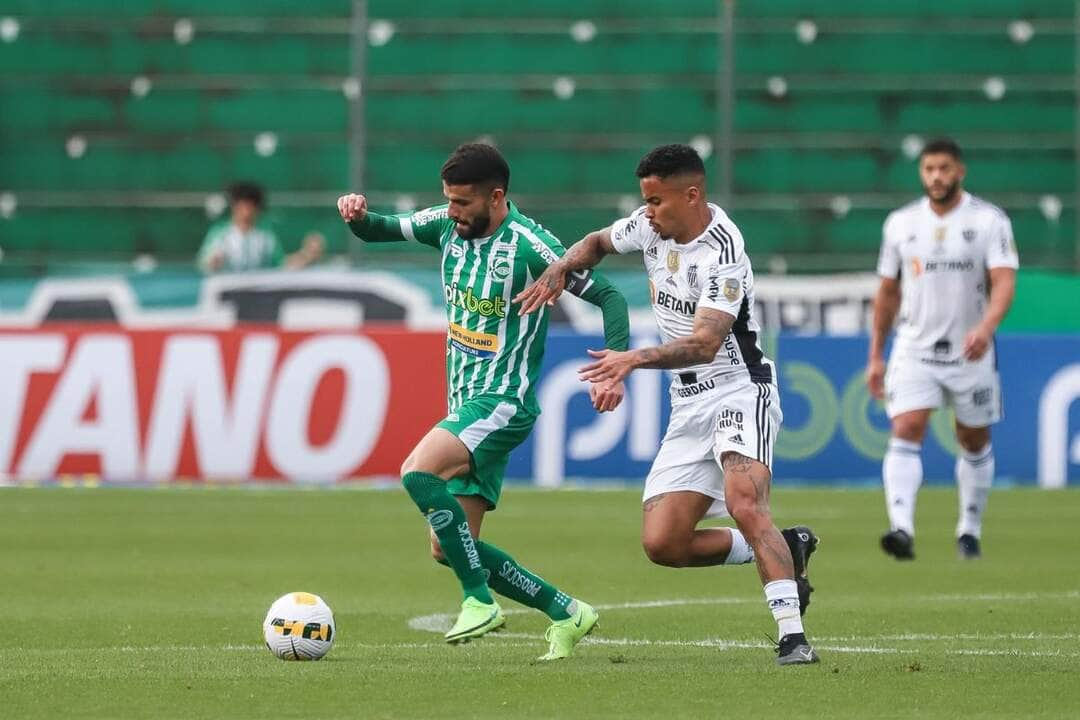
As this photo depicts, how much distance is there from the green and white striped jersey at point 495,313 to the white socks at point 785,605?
139cm

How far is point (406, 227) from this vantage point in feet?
28.5

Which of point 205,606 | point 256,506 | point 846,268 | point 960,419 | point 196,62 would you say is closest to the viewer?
point 205,606

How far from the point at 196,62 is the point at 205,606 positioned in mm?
13318

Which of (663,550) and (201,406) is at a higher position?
(663,550)

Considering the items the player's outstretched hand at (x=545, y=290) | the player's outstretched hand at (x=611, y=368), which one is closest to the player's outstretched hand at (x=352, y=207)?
the player's outstretched hand at (x=545, y=290)

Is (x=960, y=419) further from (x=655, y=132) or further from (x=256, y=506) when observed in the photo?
(x=655, y=132)

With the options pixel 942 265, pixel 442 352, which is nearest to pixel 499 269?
pixel 942 265

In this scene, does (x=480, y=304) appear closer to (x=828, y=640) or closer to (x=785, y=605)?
(x=785, y=605)

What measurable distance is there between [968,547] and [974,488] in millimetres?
354

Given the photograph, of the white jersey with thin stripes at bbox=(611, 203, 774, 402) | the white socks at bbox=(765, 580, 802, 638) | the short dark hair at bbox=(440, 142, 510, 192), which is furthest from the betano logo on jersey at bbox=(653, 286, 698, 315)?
the white socks at bbox=(765, 580, 802, 638)

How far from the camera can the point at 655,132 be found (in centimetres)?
2175

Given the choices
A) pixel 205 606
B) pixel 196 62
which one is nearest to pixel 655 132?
pixel 196 62

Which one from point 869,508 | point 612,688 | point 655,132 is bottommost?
point 869,508

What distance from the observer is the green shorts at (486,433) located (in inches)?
326
